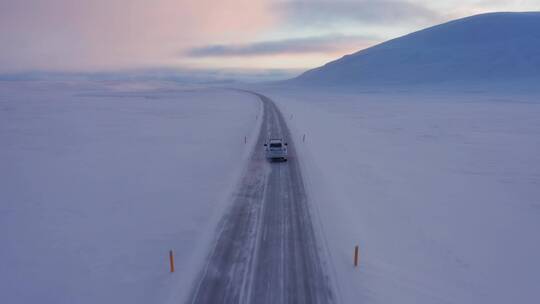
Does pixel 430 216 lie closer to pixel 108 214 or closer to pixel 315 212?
pixel 315 212

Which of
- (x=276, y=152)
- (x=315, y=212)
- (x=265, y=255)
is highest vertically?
(x=276, y=152)

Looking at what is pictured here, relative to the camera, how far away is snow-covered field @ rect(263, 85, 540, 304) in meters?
11.3

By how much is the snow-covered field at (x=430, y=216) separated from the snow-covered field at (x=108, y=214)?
565 centimetres

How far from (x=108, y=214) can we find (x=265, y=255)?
828cm

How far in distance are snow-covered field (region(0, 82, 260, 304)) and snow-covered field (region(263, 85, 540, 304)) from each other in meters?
5.65

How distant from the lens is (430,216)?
1628 centimetres

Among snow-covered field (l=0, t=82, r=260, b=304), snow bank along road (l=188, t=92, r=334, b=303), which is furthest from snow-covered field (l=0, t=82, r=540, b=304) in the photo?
snow bank along road (l=188, t=92, r=334, b=303)

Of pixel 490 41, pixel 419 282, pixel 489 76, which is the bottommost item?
pixel 419 282

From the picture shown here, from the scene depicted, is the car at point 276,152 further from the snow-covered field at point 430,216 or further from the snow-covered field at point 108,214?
the snow-covered field at point 108,214

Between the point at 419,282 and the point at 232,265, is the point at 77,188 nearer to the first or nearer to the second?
the point at 232,265

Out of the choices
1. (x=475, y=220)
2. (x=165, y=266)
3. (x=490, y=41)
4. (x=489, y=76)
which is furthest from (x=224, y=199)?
(x=490, y=41)

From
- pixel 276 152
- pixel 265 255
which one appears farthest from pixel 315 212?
pixel 276 152

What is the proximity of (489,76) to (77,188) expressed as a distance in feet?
612

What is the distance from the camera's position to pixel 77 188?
19.7 metres
